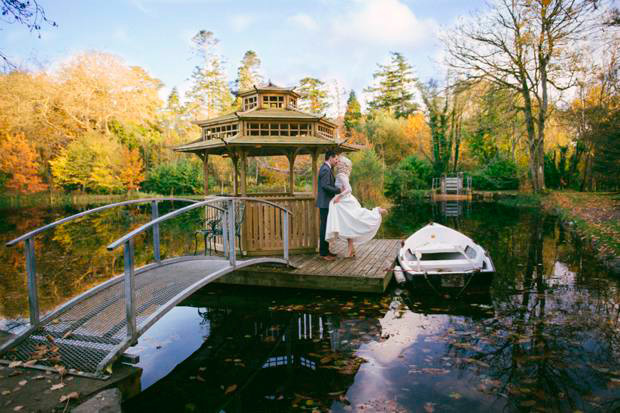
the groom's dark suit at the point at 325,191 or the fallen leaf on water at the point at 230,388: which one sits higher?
the groom's dark suit at the point at 325,191

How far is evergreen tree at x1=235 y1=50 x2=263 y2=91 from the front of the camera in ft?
156

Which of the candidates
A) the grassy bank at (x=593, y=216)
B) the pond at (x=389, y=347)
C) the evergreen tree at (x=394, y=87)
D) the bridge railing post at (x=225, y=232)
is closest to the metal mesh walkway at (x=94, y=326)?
the pond at (x=389, y=347)

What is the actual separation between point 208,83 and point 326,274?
Result: 1687 inches

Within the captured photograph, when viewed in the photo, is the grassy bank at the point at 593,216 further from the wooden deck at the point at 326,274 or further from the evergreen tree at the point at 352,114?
the evergreen tree at the point at 352,114

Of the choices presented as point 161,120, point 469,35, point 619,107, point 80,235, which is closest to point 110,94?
point 161,120

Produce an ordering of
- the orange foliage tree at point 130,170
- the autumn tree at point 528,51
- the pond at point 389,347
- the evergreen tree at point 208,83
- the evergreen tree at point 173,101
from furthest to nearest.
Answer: the evergreen tree at point 173,101 < the evergreen tree at point 208,83 < the orange foliage tree at point 130,170 < the autumn tree at point 528,51 < the pond at point 389,347

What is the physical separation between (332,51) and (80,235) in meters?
50.0

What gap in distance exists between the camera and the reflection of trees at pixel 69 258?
810 cm

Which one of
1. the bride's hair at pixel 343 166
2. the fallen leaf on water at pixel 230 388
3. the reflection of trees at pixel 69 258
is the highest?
the bride's hair at pixel 343 166

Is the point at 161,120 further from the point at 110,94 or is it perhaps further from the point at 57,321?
the point at 57,321

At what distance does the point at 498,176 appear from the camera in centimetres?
3188

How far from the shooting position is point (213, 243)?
369 inches

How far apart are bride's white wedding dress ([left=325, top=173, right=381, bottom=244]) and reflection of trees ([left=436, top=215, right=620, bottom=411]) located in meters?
2.62

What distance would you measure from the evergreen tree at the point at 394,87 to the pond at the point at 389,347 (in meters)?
47.5
